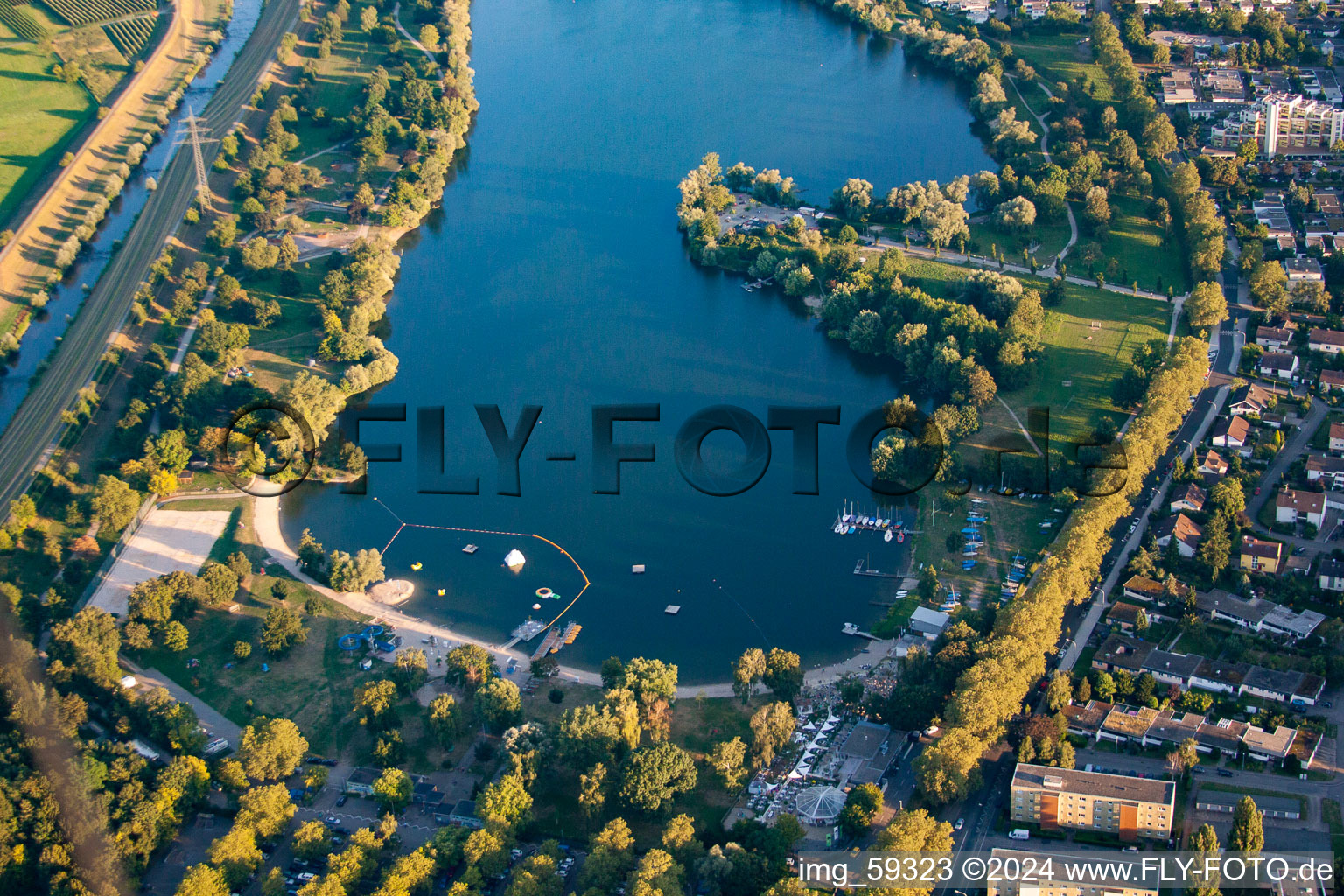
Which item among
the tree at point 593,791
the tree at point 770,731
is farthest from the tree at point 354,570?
the tree at point 770,731

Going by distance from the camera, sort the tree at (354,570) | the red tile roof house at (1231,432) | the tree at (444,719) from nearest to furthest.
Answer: the tree at (444,719) → the tree at (354,570) → the red tile roof house at (1231,432)

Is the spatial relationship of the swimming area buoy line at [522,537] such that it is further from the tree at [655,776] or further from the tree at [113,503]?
the tree at [655,776]

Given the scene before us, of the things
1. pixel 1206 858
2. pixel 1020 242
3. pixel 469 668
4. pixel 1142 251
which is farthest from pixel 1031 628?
pixel 1142 251

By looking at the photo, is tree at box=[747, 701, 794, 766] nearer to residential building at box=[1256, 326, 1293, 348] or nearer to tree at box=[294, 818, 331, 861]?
tree at box=[294, 818, 331, 861]

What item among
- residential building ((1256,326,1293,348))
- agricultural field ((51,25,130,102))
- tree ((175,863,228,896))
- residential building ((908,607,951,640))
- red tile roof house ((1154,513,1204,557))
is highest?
agricultural field ((51,25,130,102))

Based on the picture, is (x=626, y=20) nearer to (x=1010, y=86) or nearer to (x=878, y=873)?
(x=1010, y=86)

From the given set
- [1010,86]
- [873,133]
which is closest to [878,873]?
[873,133]

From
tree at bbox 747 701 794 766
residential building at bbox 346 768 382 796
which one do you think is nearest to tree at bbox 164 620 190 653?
residential building at bbox 346 768 382 796

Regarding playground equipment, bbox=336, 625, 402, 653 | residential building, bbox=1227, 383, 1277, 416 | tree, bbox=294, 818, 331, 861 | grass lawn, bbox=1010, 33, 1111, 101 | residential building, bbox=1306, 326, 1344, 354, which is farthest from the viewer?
grass lawn, bbox=1010, 33, 1111, 101
